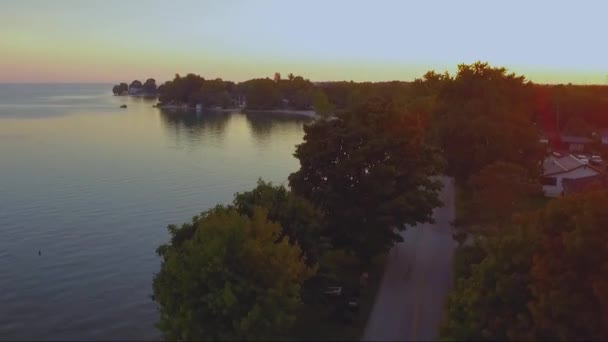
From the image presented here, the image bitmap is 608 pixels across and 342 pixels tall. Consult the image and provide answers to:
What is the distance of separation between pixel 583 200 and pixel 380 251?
9.25 meters

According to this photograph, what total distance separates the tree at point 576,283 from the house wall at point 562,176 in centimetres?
2356

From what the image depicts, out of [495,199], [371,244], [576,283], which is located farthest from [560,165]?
[576,283]

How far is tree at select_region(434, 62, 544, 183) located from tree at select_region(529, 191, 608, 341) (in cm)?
2008

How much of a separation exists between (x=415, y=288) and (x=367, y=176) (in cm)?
472

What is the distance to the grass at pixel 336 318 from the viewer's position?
53.6ft

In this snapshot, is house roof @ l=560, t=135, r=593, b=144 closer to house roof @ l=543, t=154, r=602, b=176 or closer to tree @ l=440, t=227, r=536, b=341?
house roof @ l=543, t=154, r=602, b=176

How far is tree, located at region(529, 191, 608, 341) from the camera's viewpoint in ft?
38.1

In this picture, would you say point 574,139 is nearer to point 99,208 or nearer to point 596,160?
point 596,160

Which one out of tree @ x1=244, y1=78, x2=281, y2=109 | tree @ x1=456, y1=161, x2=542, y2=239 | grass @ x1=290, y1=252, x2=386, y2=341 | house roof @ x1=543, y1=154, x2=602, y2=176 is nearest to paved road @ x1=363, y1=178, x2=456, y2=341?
grass @ x1=290, y1=252, x2=386, y2=341

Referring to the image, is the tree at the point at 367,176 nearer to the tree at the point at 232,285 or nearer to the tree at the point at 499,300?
the tree at the point at 232,285

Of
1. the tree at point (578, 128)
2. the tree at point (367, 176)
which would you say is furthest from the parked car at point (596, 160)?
the tree at point (367, 176)

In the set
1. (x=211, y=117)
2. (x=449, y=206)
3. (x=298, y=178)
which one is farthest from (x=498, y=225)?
(x=211, y=117)

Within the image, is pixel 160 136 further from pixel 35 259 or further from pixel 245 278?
pixel 245 278

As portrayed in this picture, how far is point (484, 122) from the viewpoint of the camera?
31.9 m
